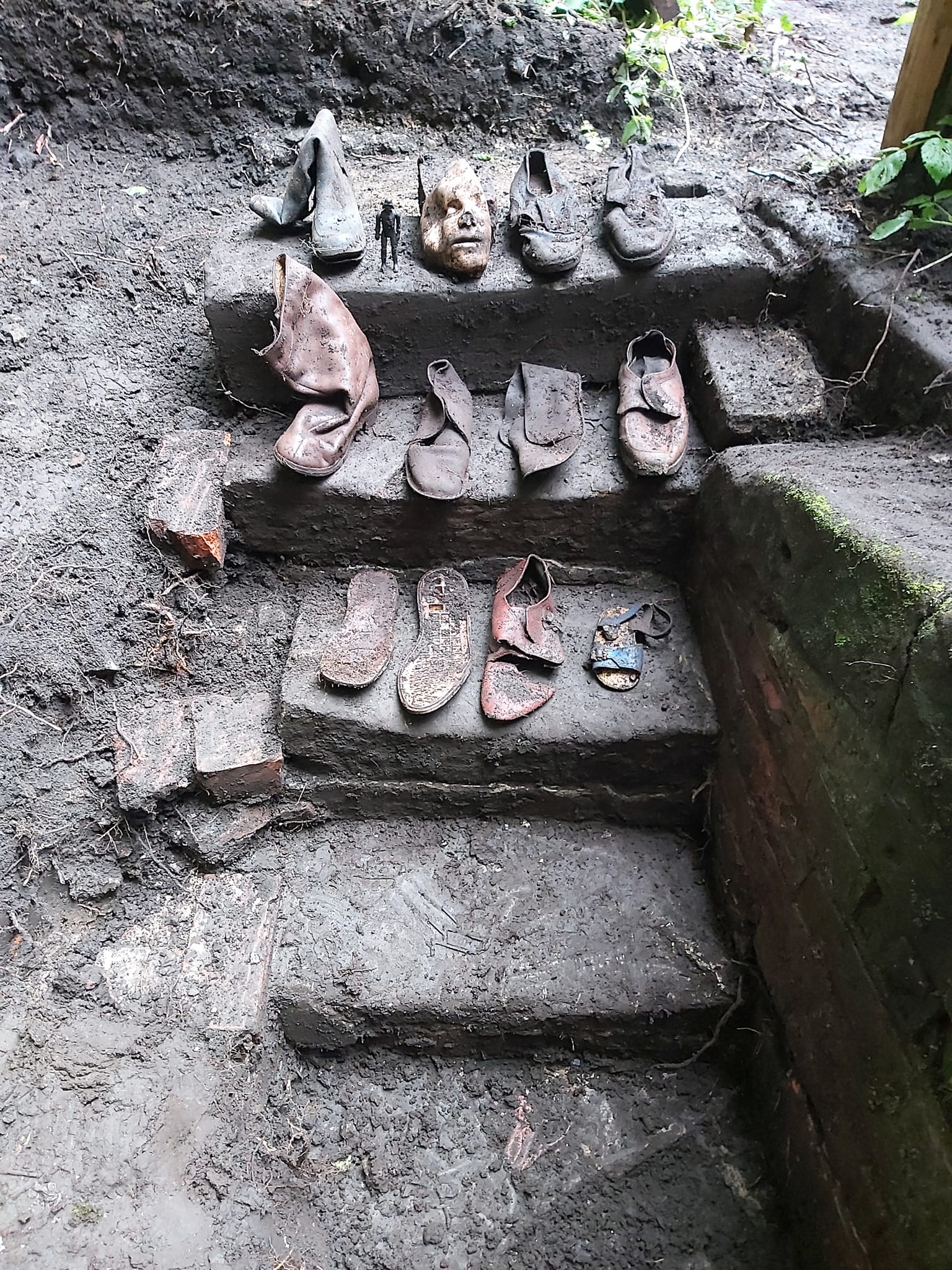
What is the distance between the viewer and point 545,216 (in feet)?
8.18

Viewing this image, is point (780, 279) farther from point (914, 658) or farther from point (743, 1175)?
point (743, 1175)

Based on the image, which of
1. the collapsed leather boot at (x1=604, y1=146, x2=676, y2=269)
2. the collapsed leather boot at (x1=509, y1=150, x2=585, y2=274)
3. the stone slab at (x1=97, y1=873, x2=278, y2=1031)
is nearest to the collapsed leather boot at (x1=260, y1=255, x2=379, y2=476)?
the collapsed leather boot at (x1=509, y1=150, x2=585, y2=274)

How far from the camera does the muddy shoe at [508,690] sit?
2023 millimetres

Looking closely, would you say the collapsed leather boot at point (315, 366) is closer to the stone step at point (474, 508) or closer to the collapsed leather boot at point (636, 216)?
the stone step at point (474, 508)

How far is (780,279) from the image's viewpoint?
7.82 ft

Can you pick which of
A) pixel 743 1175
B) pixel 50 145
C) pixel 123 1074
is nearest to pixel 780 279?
pixel 743 1175

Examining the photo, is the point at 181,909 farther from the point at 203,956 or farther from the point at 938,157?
the point at 938,157

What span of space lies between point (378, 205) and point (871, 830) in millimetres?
2549

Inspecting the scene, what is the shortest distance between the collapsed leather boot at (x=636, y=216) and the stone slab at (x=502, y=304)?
0.05 meters

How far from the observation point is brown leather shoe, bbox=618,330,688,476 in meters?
2.17

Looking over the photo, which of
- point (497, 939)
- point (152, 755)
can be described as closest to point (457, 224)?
point (152, 755)

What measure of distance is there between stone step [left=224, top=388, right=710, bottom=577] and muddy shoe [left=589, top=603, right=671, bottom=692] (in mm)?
183

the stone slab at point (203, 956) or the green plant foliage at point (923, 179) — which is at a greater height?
the green plant foliage at point (923, 179)

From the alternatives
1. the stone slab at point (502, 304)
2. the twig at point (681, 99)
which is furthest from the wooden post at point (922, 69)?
the twig at point (681, 99)
